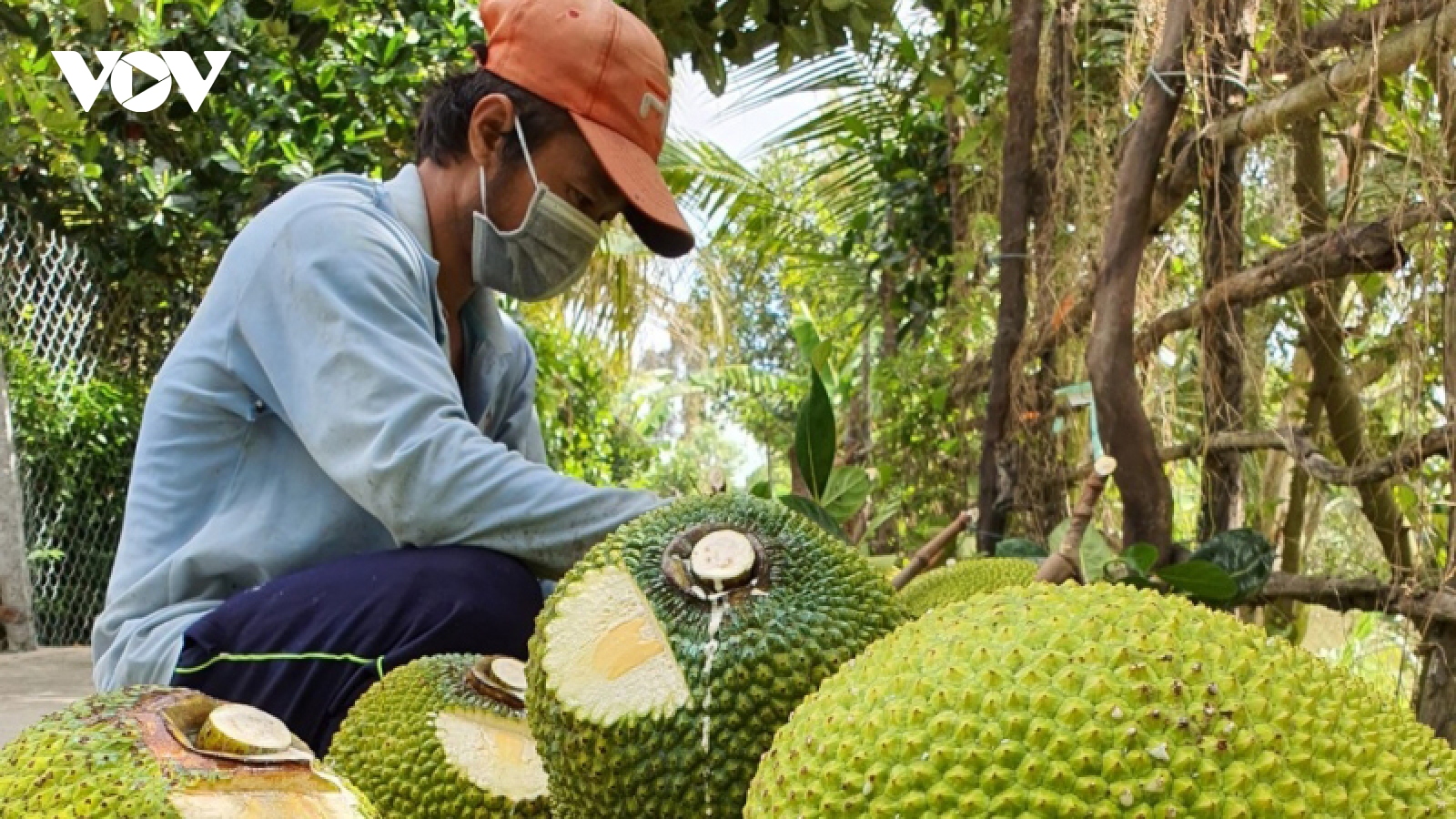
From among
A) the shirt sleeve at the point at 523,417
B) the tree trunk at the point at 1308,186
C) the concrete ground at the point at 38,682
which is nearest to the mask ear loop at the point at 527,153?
the shirt sleeve at the point at 523,417

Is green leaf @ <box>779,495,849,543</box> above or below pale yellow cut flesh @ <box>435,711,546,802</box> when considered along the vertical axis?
above

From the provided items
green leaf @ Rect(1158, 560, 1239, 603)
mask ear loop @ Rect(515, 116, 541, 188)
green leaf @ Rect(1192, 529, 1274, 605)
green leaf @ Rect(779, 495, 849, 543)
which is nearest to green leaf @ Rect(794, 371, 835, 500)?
green leaf @ Rect(779, 495, 849, 543)

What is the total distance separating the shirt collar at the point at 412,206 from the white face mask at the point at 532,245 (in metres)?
0.07

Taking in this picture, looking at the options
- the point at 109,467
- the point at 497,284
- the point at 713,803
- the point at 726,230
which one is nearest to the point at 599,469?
the point at 726,230

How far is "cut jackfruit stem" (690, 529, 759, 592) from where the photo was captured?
836mm

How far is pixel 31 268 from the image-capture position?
552 cm

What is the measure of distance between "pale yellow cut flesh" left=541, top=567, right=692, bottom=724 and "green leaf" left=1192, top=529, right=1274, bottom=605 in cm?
90

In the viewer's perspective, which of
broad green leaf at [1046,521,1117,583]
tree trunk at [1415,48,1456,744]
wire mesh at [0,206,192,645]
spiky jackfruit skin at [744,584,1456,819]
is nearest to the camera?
spiky jackfruit skin at [744,584,1456,819]

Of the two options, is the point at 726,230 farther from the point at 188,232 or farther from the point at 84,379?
the point at 84,379

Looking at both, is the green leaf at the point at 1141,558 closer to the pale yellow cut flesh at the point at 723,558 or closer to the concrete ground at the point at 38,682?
the pale yellow cut flesh at the point at 723,558

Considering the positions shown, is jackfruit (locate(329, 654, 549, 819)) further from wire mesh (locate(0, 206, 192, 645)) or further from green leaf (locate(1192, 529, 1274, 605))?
wire mesh (locate(0, 206, 192, 645))

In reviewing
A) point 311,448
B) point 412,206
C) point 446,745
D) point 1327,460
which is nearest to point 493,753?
point 446,745

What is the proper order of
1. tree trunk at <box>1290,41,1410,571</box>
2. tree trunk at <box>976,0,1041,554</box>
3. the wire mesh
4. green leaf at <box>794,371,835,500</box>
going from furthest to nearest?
the wire mesh, tree trunk at <box>976,0,1041,554</box>, tree trunk at <box>1290,41,1410,571</box>, green leaf at <box>794,371,835,500</box>

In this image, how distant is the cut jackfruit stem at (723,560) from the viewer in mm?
836
